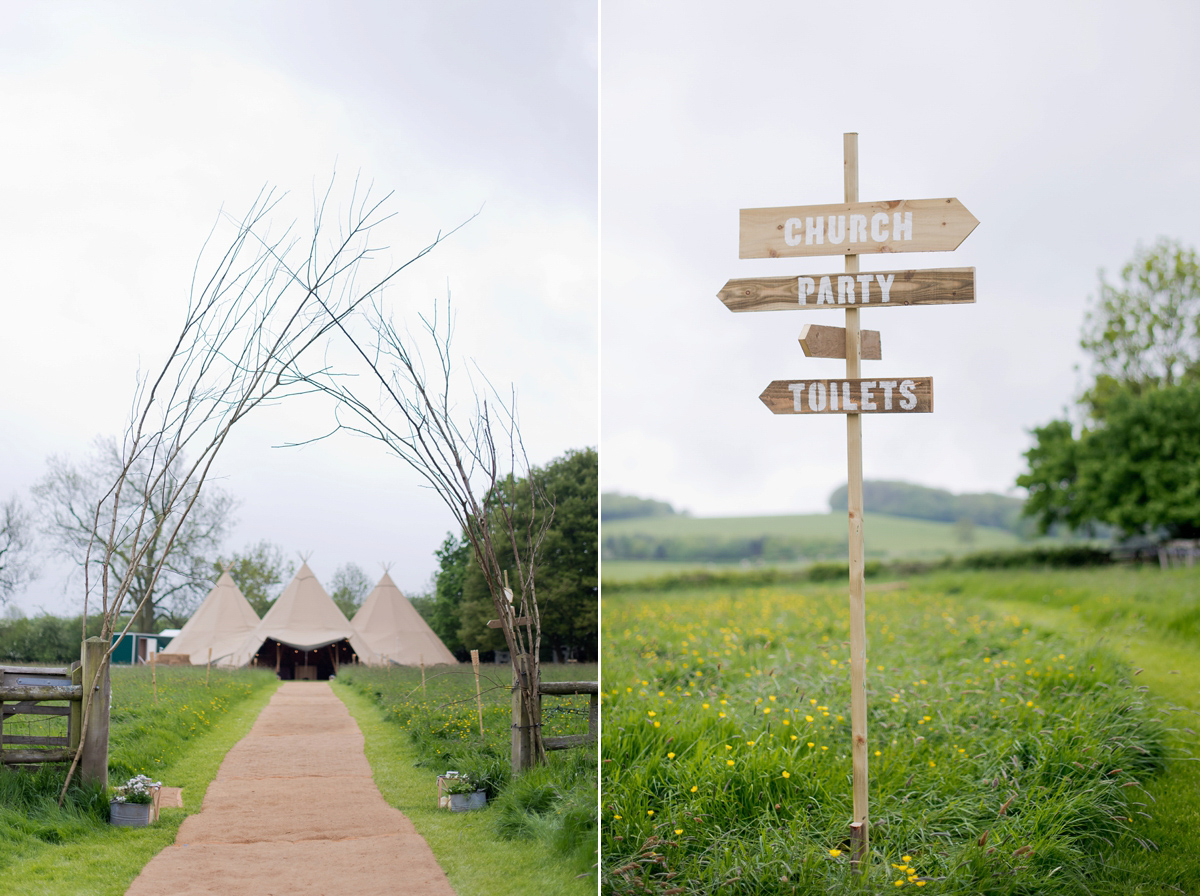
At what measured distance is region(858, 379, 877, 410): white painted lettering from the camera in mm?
2730

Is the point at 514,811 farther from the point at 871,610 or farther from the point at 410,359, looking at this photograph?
the point at 871,610

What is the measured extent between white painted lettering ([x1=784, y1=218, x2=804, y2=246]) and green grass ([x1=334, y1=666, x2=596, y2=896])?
1.93 metres

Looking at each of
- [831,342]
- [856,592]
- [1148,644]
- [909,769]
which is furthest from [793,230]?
[1148,644]

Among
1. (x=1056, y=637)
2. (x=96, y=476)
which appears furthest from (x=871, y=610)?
(x=96, y=476)

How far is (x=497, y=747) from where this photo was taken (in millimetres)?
2723

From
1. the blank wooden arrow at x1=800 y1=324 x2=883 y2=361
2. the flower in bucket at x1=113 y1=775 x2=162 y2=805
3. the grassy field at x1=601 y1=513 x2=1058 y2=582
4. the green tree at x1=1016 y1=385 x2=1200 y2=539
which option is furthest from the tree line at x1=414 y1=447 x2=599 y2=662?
the green tree at x1=1016 y1=385 x2=1200 y2=539

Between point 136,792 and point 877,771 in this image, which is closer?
point 136,792

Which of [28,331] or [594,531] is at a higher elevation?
[28,331]

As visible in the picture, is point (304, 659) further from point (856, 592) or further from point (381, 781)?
point (856, 592)

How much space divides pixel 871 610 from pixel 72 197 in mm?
7610

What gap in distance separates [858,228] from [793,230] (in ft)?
0.69

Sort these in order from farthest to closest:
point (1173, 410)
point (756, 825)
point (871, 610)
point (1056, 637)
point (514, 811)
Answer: point (1173, 410) < point (871, 610) < point (1056, 637) < point (756, 825) < point (514, 811)

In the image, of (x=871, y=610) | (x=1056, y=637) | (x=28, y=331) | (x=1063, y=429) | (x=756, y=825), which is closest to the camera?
(x=28, y=331)

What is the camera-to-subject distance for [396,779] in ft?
8.52
